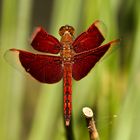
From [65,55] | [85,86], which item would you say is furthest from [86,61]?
[85,86]

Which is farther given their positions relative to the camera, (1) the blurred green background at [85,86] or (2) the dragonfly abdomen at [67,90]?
(1) the blurred green background at [85,86]

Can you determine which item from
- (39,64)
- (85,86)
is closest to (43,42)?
(39,64)

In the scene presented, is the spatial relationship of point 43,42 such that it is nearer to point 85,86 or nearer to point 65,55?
point 65,55

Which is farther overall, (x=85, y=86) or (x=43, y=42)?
(x=85, y=86)

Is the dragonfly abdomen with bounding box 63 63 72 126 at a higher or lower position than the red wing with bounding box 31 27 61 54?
lower

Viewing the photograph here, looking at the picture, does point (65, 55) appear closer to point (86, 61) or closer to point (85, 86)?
point (86, 61)
